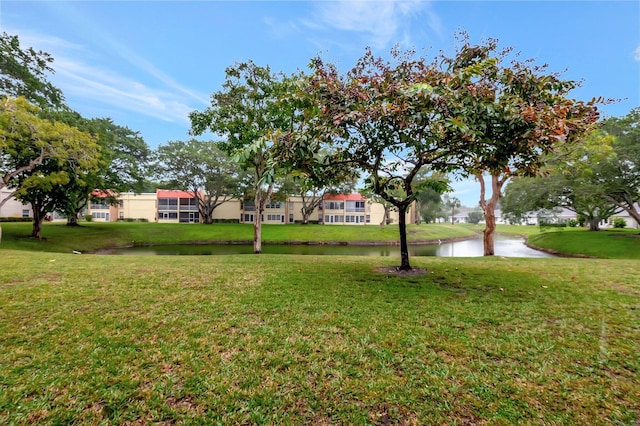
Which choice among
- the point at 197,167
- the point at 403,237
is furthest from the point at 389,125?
the point at 197,167

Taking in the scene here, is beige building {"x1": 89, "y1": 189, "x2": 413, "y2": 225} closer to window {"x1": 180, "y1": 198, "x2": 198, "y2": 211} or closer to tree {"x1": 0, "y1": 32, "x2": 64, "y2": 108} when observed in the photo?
window {"x1": 180, "y1": 198, "x2": 198, "y2": 211}

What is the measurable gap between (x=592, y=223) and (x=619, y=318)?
3114 centimetres

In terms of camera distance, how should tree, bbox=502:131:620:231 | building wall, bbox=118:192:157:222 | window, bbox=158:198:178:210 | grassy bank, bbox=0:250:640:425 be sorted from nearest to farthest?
grassy bank, bbox=0:250:640:425 → tree, bbox=502:131:620:231 → window, bbox=158:198:178:210 → building wall, bbox=118:192:157:222

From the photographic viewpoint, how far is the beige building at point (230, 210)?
161 ft

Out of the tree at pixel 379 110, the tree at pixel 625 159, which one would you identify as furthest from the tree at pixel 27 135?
the tree at pixel 625 159

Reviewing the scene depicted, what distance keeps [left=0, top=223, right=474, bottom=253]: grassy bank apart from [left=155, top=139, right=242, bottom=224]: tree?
6.69 m

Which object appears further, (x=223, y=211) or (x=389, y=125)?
(x=223, y=211)

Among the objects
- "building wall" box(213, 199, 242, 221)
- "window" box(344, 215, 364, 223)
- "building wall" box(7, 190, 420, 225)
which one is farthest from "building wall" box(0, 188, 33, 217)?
"window" box(344, 215, 364, 223)

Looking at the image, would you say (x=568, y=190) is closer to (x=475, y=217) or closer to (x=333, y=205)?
(x=333, y=205)

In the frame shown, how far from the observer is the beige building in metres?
49.1

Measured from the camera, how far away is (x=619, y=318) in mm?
4406

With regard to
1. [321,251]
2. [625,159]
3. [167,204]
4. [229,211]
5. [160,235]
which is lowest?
[321,251]

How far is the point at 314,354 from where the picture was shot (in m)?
3.28

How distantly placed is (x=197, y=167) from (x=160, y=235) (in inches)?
421
